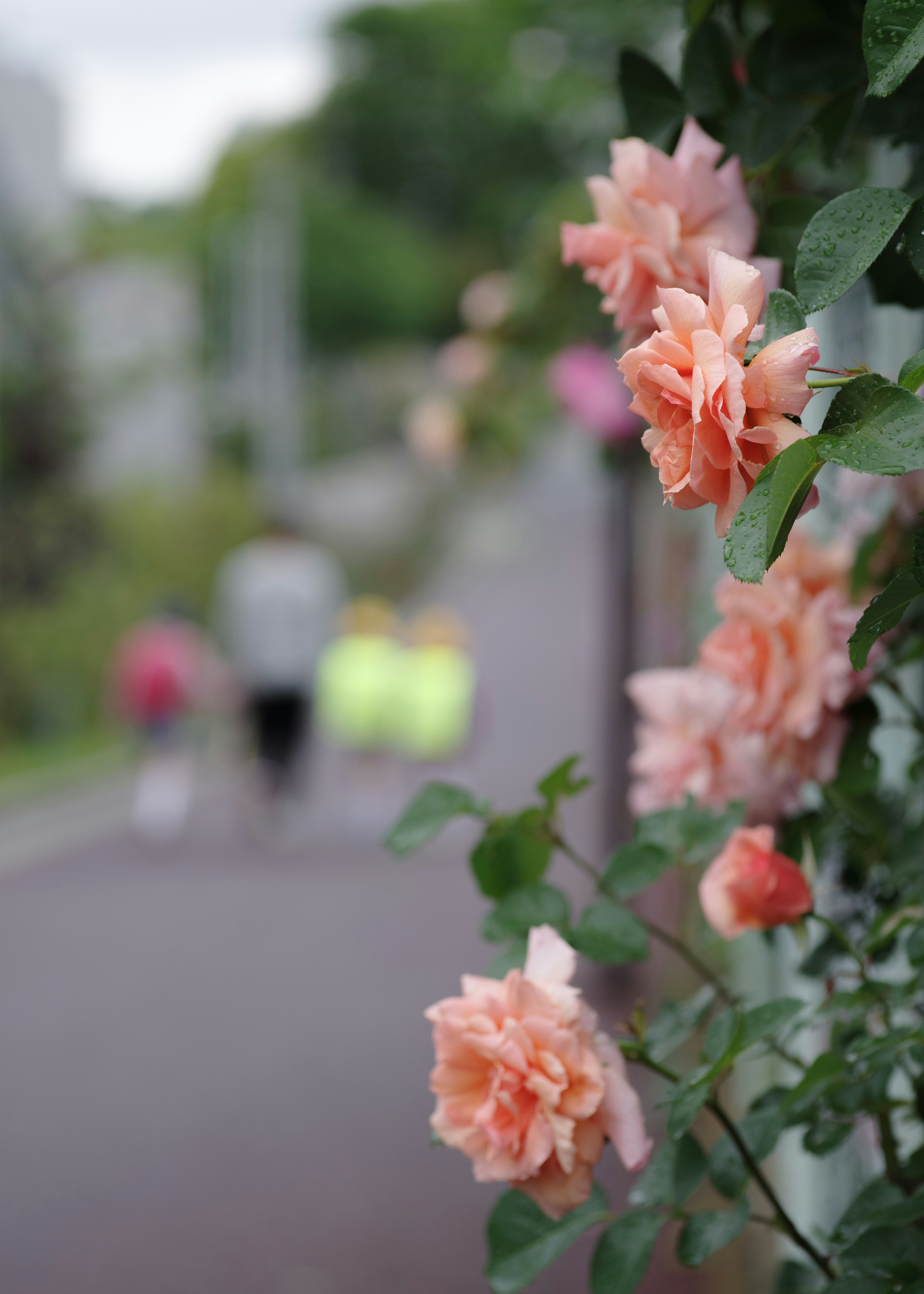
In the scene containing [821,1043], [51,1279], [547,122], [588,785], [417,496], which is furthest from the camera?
[417,496]

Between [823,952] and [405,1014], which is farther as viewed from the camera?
[405,1014]

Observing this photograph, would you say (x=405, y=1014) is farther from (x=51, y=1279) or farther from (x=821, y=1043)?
(x=821, y=1043)

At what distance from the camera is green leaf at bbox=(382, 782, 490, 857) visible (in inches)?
39.9

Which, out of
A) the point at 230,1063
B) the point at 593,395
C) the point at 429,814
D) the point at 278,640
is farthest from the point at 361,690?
the point at 429,814

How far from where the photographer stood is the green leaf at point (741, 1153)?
3.27 feet

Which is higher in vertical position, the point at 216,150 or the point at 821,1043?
the point at 216,150

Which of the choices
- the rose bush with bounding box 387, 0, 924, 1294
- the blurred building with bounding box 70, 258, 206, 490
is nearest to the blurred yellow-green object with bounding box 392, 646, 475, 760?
the rose bush with bounding box 387, 0, 924, 1294

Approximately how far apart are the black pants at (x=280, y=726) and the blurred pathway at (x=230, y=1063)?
1.61 ft

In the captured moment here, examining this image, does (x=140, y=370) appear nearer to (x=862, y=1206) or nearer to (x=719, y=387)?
(x=862, y=1206)

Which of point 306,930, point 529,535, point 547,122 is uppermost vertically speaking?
point 529,535

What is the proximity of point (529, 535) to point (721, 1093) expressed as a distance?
72.8 ft

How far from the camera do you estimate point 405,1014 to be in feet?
15.9

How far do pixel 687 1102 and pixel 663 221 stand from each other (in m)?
0.57

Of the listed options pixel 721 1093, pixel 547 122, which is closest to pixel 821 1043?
pixel 721 1093
